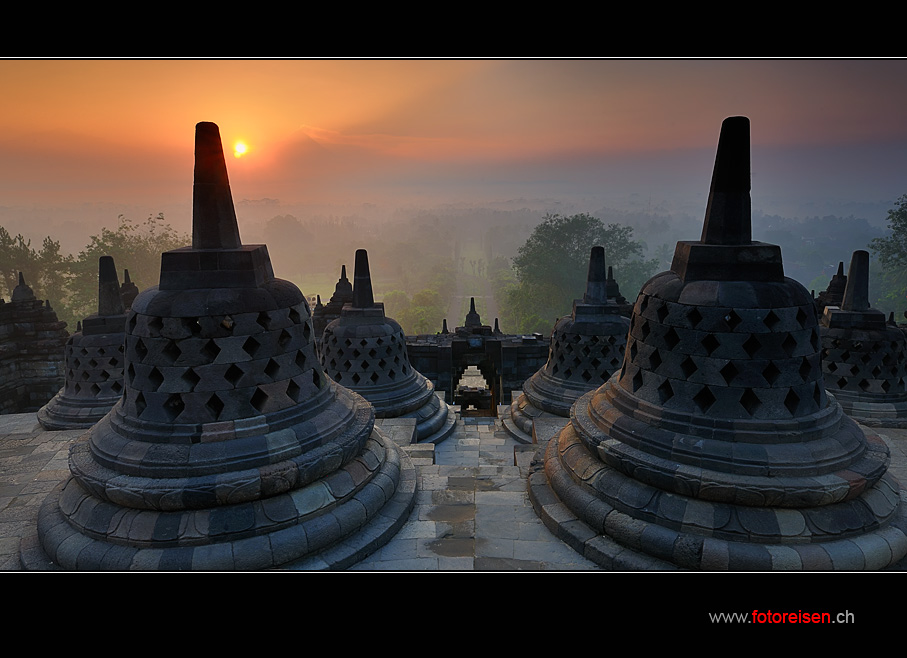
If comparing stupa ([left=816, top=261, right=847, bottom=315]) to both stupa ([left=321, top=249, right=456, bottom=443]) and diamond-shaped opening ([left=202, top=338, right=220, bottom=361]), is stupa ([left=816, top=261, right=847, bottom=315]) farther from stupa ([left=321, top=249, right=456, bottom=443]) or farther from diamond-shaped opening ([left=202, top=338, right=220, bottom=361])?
diamond-shaped opening ([left=202, top=338, right=220, bottom=361])

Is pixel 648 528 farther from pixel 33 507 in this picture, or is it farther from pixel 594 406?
pixel 33 507

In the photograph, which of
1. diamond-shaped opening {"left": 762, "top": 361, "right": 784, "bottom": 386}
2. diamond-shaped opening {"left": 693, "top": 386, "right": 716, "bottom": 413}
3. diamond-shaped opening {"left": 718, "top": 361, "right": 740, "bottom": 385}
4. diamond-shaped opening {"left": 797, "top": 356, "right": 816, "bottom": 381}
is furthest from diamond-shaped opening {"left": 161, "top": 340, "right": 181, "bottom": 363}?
diamond-shaped opening {"left": 797, "top": 356, "right": 816, "bottom": 381}

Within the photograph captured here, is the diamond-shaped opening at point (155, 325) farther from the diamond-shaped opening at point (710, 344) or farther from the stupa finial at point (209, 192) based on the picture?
the diamond-shaped opening at point (710, 344)

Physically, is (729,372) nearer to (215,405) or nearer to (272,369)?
(272,369)

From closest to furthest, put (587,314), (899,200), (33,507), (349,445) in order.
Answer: (349,445) → (33,507) → (587,314) → (899,200)

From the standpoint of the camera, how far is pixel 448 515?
448 centimetres

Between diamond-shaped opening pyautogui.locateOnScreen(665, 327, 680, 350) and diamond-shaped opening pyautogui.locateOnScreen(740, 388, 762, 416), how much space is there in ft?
2.16

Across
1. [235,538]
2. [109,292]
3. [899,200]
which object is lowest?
[235,538]

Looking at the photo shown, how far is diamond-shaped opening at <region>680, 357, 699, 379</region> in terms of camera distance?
3.95m

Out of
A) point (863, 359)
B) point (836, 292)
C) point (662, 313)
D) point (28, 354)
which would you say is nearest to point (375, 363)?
point (662, 313)

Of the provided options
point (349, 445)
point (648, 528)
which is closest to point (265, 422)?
point (349, 445)

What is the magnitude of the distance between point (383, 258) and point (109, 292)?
326 ft

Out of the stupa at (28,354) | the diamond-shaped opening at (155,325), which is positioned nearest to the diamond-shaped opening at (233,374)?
the diamond-shaped opening at (155,325)

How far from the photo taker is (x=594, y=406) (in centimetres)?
467
